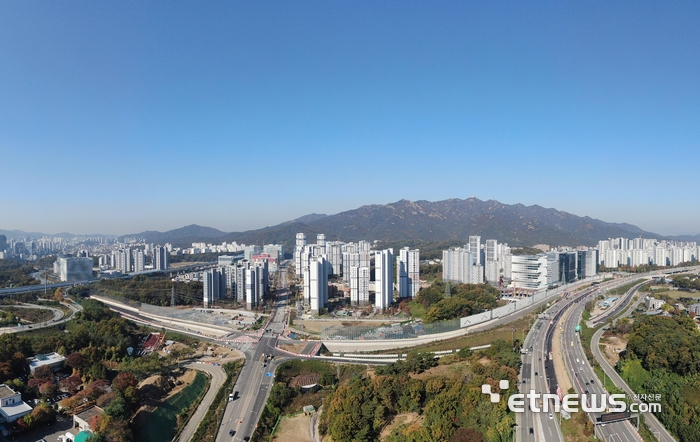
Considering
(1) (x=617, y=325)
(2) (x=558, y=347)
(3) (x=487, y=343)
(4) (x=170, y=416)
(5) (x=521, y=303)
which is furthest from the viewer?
(5) (x=521, y=303)

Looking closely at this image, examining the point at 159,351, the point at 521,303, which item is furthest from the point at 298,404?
the point at 521,303

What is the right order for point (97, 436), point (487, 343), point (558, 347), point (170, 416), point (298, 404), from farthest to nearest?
point (487, 343), point (558, 347), point (298, 404), point (170, 416), point (97, 436)

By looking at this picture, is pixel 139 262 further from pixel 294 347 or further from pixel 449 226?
pixel 449 226

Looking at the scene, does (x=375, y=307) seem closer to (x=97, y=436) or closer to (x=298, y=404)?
(x=298, y=404)

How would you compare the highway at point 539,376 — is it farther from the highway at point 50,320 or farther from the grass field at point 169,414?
the highway at point 50,320

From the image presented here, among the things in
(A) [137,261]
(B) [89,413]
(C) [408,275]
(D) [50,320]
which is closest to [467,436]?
(B) [89,413]

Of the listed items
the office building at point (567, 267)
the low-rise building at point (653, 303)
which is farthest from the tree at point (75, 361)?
the office building at point (567, 267)

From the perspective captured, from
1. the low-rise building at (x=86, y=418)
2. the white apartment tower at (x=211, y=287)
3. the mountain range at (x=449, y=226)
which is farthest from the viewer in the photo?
the mountain range at (x=449, y=226)
